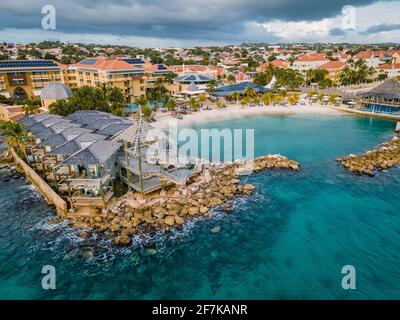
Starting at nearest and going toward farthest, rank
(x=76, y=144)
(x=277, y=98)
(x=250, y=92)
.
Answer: (x=76, y=144) → (x=277, y=98) → (x=250, y=92)

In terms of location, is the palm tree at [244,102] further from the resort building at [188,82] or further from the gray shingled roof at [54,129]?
the gray shingled roof at [54,129]

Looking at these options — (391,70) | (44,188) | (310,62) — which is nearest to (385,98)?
(310,62)

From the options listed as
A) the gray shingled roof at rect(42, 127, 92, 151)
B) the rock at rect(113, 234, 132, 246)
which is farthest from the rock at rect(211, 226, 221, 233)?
the gray shingled roof at rect(42, 127, 92, 151)

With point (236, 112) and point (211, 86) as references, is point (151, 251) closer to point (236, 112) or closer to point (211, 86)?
point (236, 112)

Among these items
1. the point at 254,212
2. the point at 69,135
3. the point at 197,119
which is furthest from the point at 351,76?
the point at 69,135

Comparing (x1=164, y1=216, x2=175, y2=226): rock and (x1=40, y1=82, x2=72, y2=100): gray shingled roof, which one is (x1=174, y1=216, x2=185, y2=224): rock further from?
(x1=40, y1=82, x2=72, y2=100): gray shingled roof

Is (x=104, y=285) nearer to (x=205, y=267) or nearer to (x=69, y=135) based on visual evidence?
(x=205, y=267)

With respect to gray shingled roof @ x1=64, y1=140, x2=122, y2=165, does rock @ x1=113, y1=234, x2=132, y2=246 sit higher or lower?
lower
